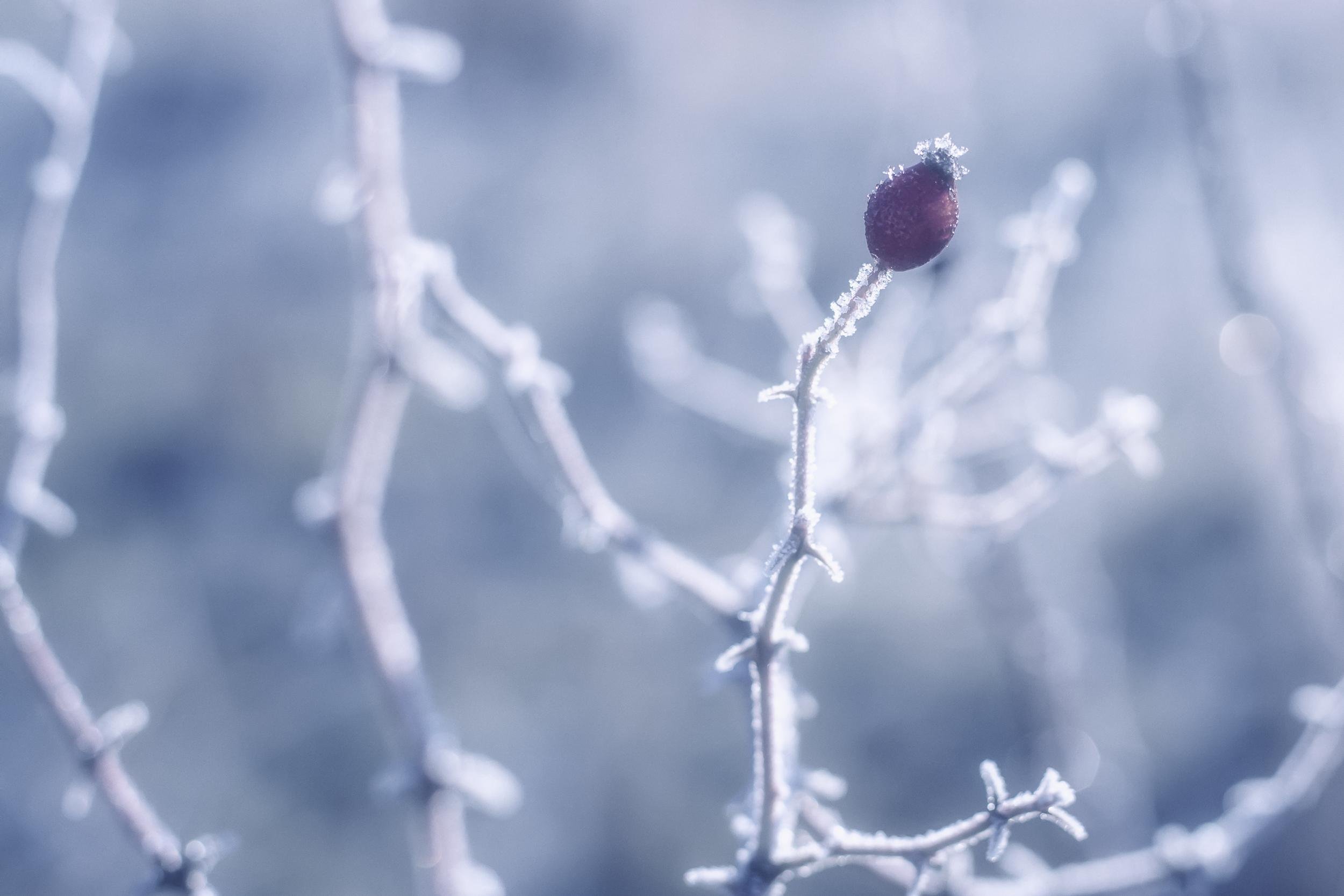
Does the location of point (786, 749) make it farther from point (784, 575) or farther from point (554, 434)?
point (554, 434)

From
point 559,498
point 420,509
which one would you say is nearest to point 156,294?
point 420,509

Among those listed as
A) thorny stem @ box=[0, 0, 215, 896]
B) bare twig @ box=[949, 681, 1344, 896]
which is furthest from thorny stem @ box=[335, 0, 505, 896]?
bare twig @ box=[949, 681, 1344, 896]

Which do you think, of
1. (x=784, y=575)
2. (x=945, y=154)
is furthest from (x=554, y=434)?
(x=945, y=154)

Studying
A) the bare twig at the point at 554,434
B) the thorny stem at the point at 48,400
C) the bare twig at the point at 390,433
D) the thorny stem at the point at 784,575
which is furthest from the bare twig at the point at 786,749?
the thorny stem at the point at 48,400

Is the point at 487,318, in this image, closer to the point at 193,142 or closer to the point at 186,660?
the point at 186,660

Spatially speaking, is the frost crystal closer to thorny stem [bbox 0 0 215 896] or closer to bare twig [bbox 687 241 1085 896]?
bare twig [bbox 687 241 1085 896]

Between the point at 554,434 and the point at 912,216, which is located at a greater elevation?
the point at 554,434
